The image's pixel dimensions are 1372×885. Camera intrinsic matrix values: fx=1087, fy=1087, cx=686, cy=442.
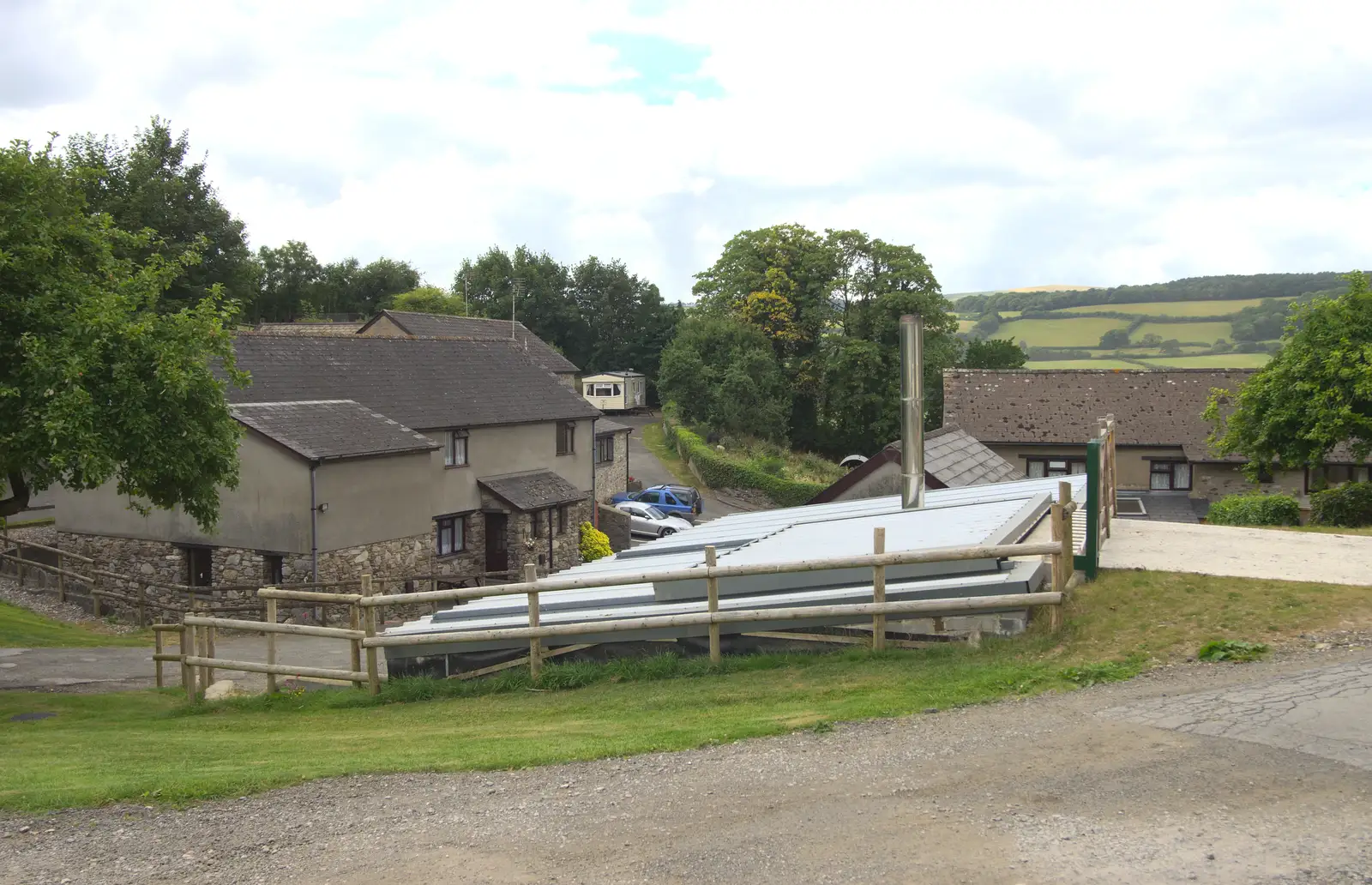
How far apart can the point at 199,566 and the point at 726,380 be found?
39584 millimetres

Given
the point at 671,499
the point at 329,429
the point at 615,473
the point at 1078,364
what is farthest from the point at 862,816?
the point at 1078,364

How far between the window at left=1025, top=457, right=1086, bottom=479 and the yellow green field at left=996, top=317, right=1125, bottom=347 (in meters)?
66.2

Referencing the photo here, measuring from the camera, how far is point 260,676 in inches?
759

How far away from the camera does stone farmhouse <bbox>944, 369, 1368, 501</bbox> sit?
44.8 metres

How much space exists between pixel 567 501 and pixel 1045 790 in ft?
102

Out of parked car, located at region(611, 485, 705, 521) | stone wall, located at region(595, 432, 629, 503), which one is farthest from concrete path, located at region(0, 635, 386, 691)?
stone wall, located at region(595, 432, 629, 503)

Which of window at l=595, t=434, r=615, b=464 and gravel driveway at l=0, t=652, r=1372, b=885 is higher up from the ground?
window at l=595, t=434, r=615, b=464

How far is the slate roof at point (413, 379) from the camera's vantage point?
33.1 metres

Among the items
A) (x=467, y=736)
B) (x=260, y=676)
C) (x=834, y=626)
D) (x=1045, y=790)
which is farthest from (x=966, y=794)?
(x=260, y=676)

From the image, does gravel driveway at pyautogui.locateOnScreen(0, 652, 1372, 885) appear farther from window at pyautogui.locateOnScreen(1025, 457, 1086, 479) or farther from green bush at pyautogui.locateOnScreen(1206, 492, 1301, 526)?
window at pyautogui.locateOnScreen(1025, 457, 1086, 479)

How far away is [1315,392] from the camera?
1071 inches

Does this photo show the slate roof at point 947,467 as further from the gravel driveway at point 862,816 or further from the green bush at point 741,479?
the gravel driveway at point 862,816

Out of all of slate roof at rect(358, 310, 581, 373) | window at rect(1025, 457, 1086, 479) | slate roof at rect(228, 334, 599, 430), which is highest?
slate roof at rect(358, 310, 581, 373)

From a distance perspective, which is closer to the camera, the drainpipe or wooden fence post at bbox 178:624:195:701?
wooden fence post at bbox 178:624:195:701
